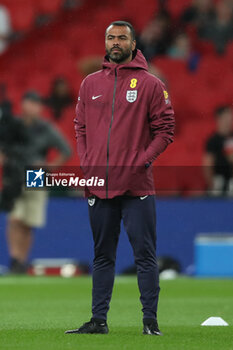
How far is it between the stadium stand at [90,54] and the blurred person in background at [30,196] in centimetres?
197

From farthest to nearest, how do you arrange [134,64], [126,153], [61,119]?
[61,119]
[134,64]
[126,153]

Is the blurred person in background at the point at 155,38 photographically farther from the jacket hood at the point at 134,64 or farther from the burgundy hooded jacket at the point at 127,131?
the burgundy hooded jacket at the point at 127,131

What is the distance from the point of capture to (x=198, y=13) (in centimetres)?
1667

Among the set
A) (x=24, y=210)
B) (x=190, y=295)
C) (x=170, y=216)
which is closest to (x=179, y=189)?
(x=170, y=216)

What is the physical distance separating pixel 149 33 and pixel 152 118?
10.5 metres

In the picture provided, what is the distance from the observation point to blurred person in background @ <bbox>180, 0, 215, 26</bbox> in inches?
649

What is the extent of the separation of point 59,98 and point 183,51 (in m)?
2.33

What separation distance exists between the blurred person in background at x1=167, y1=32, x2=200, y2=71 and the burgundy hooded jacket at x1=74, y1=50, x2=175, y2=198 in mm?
10476

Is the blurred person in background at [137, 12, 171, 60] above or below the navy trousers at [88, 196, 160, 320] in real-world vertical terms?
above

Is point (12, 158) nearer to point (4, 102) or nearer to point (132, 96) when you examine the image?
point (4, 102)

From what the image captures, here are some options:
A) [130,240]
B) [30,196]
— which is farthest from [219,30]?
[130,240]

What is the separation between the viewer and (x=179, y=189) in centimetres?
1313
